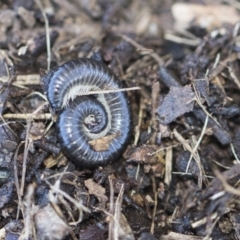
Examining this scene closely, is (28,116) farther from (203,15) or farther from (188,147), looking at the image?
(203,15)

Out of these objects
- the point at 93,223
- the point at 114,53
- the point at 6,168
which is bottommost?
the point at 93,223

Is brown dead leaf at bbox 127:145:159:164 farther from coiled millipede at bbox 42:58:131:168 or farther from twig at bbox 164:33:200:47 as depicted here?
twig at bbox 164:33:200:47

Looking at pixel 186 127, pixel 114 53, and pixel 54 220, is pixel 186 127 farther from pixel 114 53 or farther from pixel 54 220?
pixel 54 220

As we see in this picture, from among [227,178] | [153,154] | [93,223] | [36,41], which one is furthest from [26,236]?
[36,41]

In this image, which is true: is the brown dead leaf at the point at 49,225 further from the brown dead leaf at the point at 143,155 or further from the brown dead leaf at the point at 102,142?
the brown dead leaf at the point at 143,155

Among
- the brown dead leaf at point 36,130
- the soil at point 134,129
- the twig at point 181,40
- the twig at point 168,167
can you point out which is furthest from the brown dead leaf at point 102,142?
the twig at point 181,40

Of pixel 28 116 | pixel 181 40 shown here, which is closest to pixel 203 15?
pixel 181 40
